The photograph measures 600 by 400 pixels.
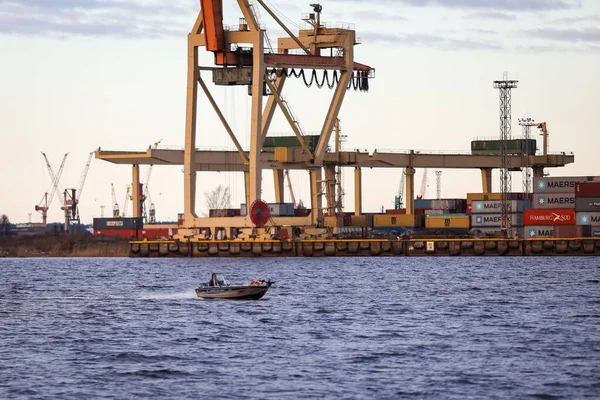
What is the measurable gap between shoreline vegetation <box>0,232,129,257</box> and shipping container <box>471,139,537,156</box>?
53.7 metres

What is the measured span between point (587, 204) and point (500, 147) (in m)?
38.4

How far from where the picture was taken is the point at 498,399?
120 feet

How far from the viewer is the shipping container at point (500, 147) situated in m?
162

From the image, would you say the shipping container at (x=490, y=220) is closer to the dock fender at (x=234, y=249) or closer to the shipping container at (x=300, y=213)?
the shipping container at (x=300, y=213)

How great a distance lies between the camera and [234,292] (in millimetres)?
67688

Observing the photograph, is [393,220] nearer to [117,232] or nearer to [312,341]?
[117,232]

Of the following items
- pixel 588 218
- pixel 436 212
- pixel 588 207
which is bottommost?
pixel 588 218

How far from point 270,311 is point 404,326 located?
34.2ft

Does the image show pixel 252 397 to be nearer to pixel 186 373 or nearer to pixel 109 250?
pixel 186 373

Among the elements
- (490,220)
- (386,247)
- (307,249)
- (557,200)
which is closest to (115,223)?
(307,249)

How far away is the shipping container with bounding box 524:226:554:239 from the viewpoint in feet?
429

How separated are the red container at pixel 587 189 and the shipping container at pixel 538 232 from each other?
5.77 metres

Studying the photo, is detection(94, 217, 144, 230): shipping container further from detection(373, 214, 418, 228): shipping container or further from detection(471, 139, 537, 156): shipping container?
detection(471, 139, 537, 156): shipping container

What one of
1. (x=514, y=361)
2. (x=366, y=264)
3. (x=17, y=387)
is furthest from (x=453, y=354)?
(x=366, y=264)
